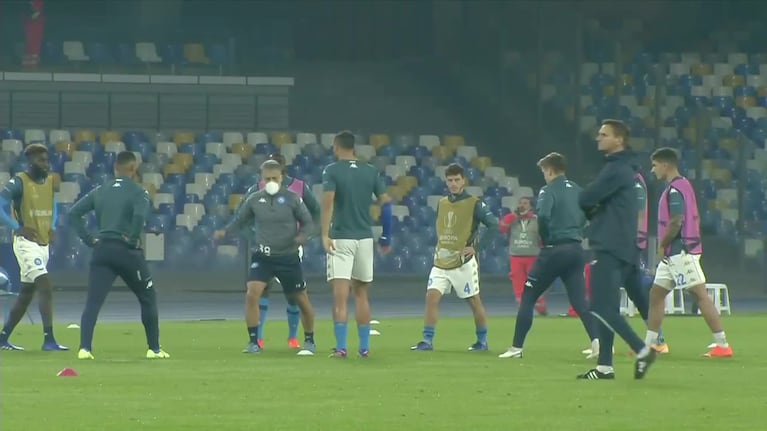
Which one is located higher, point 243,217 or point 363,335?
point 243,217

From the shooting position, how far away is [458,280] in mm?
20031


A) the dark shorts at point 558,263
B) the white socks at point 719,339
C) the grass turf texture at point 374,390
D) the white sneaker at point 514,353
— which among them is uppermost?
the dark shorts at point 558,263

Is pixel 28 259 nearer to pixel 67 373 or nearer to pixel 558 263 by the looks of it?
pixel 67 373

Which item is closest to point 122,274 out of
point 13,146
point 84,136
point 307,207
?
point 307,207

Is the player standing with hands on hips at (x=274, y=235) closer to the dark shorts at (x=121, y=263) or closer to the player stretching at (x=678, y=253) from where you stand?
the dark shorts at (x=121, y=263)

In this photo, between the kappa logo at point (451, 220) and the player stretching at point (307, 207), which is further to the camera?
the kappa logo at point (451, 220)

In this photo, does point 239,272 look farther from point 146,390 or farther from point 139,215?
point 146,390

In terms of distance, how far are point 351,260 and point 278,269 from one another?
1.20 metres

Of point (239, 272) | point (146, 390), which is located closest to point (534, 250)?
point (239, 272)

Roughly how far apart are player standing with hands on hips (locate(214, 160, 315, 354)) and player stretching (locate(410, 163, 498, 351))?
68.2 inches

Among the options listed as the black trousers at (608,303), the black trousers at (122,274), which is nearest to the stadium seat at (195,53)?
the black trousers at (122,274)

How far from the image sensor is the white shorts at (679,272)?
1884 centimetres

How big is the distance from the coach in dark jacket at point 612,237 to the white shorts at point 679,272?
131 inches

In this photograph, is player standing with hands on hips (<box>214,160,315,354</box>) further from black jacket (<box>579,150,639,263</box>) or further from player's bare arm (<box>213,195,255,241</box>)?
black jacket (<box>579,150,639,263</box>)
